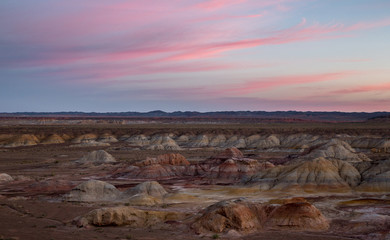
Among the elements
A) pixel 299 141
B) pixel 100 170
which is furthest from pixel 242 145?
pixel 100 170

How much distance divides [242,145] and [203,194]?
229 feet

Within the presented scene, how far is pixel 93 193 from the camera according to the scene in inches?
1704

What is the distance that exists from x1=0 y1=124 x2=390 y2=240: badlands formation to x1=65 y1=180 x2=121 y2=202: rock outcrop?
9cm

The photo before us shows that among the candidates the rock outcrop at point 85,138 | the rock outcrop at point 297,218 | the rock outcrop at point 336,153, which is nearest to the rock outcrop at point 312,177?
the rock outcrop at point 297,218

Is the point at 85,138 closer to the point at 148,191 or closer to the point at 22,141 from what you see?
the point at 22,141

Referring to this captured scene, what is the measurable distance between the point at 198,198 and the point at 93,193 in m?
9.43

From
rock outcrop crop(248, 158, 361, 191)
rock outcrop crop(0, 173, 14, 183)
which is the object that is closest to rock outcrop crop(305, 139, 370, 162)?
rock outcrop crop(248, 158, 361, 191)

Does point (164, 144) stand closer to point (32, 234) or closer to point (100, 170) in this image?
point (100, 170)

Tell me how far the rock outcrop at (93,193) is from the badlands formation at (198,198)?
9cm

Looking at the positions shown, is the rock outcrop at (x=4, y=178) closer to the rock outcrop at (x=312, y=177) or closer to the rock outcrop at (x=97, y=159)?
the rock outcrop at (x=97, y=159)

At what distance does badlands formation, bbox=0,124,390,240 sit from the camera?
2989 cm

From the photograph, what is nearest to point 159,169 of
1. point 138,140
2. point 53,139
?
point 138,140

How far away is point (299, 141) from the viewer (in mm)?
111312

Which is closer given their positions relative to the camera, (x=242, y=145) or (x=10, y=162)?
(x=10, y=162)
